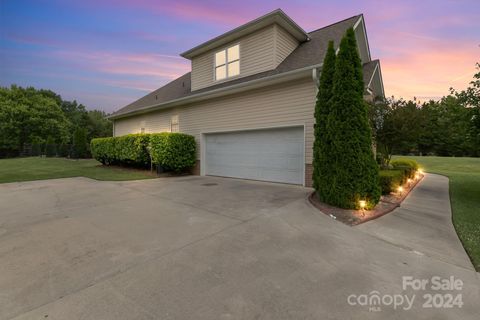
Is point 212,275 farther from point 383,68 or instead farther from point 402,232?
point 383,68

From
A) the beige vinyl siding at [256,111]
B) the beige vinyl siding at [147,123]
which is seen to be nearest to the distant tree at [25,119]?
the beige vinyl siding at [147,123]

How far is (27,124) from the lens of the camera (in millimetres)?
30844

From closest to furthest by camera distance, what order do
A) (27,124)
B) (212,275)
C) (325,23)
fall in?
(212,275) → (325,23) → (27,124)

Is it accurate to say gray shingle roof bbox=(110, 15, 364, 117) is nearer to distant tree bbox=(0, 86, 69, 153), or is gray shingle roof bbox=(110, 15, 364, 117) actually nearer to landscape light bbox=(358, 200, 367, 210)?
landscape light bbox=(358, 200, 367, 210)

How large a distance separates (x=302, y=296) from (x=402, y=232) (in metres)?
3.00

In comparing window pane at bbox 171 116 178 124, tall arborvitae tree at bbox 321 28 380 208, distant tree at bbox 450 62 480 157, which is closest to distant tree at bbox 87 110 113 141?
window pane at bbox 171 116 178 124

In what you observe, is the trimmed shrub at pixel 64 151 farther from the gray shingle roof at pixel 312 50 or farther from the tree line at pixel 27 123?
the gray shingle roof at pixel 312 50

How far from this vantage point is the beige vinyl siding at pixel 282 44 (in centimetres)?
902

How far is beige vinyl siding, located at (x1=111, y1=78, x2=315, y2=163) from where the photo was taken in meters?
7.54

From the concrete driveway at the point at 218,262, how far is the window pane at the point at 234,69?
7186 millimetres

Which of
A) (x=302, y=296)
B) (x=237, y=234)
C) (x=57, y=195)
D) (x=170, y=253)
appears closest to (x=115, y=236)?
(x=170, y=253)

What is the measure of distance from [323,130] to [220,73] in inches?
278

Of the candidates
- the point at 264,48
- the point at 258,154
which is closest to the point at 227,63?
the point at 264,48

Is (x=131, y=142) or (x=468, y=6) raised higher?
(x=468, y=6)
